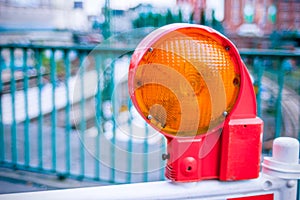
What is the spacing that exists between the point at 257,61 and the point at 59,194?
2075 mm

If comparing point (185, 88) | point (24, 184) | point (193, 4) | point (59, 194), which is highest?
point (193, 4)

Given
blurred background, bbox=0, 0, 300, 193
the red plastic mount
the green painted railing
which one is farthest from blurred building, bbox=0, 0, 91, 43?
the red plastic mount

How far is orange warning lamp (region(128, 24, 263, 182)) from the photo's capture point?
883mm

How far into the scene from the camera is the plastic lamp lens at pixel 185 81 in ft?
2.89

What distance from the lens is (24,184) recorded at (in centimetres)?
319

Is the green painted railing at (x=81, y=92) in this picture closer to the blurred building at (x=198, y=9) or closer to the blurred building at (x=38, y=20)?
the blurred building at (x=198, y=9)

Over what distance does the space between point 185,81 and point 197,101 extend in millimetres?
54

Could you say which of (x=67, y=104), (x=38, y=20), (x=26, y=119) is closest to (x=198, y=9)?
(x=67, y=104)

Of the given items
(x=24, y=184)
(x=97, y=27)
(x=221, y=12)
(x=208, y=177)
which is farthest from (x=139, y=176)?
(x=208, y=177)

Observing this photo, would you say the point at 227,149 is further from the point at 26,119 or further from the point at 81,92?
the point at 26,119

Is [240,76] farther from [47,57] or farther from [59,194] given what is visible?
[47,57]

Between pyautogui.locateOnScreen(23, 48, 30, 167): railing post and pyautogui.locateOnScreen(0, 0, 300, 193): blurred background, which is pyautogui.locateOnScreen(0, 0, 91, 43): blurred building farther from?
pyautogui.locateOnScreen(23, 48, 30, 167): railing post

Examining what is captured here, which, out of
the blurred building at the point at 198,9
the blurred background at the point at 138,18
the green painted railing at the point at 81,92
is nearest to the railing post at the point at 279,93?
the green painted railing at the point at 81,92

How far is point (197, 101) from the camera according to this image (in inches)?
36.0
